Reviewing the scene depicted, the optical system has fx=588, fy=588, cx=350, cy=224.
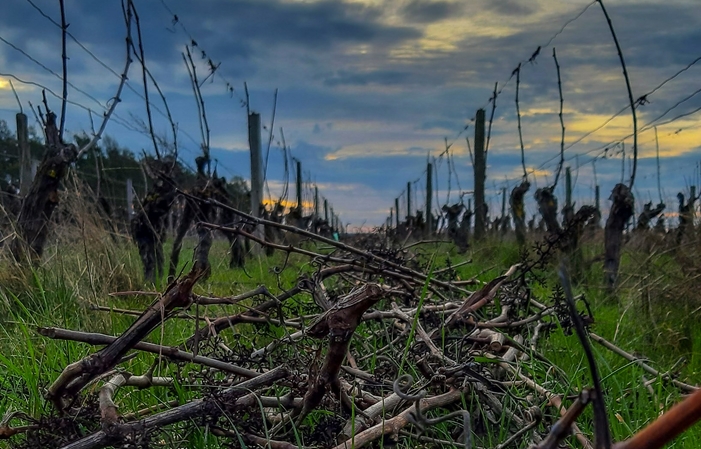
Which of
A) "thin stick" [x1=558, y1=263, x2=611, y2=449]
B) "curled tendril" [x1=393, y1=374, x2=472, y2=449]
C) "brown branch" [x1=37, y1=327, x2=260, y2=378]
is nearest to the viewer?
"thin stick" [x1=558, y1=263, x2=611, y2=449]

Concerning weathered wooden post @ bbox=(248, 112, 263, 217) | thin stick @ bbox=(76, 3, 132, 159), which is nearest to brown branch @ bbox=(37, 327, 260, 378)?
thin stick @ bbox=(76, 3, 132, 159)

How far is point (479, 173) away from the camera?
12188 mm

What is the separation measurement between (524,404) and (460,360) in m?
0.28

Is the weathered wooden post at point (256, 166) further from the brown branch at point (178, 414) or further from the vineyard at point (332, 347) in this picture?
the brown branch at point (178, 414)

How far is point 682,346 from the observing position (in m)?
3.70

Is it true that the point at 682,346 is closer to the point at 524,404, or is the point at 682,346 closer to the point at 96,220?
the point at 524,404

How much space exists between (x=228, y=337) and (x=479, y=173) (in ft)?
31.8

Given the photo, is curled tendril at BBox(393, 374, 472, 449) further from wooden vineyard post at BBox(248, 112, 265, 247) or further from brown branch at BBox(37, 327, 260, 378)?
wooden vineyard post at BBox(248, 112, 265, 247)

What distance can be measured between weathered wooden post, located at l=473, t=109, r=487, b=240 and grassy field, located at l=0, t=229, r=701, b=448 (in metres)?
6.31

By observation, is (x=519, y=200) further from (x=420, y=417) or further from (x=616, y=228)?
(x=420, y=417)

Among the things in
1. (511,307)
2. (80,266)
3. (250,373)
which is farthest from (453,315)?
(80,266)

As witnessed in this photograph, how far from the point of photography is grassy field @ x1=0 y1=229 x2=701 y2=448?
1.95 m

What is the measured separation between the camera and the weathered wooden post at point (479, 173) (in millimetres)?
12156

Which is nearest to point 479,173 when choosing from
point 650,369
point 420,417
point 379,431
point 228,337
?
point 228,337
